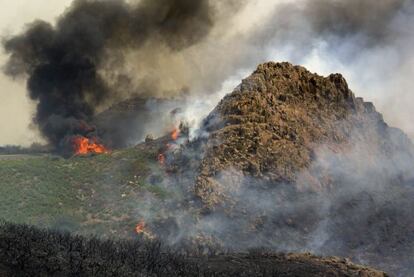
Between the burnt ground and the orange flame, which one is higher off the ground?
the orange flame

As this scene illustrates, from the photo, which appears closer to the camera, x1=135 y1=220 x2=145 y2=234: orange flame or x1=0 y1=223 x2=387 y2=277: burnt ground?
x1=0 y1=223 x2=387 y2=277: burnt ground

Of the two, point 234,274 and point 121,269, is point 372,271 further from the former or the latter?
point 121,269

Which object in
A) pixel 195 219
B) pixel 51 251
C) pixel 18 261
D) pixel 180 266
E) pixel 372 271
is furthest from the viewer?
pixel 195 219

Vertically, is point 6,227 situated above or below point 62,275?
above

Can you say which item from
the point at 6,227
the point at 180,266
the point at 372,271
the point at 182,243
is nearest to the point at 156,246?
the point at 182,243

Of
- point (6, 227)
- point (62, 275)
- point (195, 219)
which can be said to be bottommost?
point (62, 275)

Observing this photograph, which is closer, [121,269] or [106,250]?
[121,269]

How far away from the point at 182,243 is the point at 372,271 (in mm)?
51780

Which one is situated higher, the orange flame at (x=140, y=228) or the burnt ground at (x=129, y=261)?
the orange flame at (x=140, y=228)

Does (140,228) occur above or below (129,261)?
above

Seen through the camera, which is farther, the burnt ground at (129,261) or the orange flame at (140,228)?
the orange flame at (140,228)

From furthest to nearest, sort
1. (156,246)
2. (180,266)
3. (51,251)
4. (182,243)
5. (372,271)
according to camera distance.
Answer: (182,243) → (156,246) → (372,271) → (180,266) → (51,251)

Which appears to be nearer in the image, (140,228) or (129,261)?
(129,261)

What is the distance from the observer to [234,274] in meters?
147
